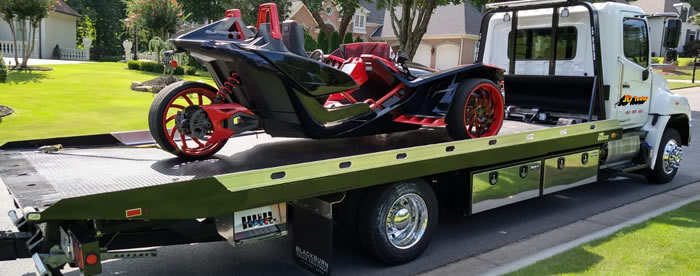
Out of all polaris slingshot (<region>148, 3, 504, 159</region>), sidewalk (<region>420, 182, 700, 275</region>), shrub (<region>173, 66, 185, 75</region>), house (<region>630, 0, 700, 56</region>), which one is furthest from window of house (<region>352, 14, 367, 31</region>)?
polaris slingshot (<region>148, 3, 504, 159</region>)

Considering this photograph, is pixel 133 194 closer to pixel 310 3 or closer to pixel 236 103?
pixel 236 103

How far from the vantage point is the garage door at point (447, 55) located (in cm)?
3840

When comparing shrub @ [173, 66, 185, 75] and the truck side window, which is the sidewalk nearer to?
the truck side window

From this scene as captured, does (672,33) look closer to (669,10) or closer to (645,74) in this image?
(645,74)

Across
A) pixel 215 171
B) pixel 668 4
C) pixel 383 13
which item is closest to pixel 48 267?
pixel 215 171

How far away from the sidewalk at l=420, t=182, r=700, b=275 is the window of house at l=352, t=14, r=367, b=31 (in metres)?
36.8

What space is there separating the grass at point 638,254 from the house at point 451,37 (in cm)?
3215

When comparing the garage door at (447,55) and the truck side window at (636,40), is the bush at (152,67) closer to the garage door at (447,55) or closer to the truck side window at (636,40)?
the truck side window at (636,40)

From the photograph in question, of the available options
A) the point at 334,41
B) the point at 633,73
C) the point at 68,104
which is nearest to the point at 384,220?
the point at 633,73

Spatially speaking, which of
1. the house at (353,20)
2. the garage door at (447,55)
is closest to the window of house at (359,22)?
the house at (353,20)

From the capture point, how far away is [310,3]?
18547mm

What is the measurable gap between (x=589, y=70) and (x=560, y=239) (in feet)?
8.31

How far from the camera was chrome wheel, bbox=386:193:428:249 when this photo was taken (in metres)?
4.66

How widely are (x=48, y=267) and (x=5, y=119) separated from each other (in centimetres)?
983
